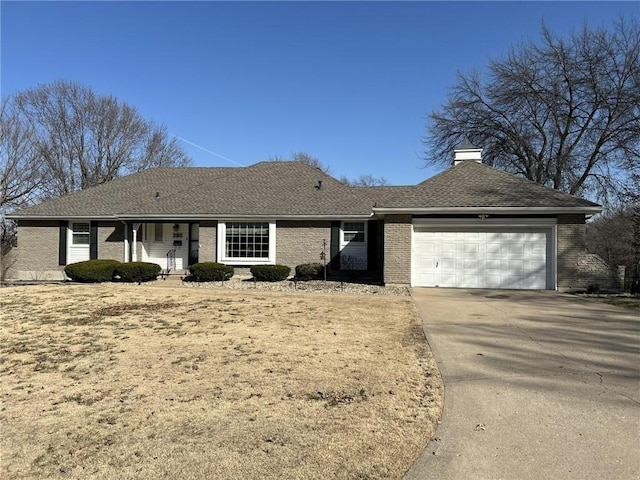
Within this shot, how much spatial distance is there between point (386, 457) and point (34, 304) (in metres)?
10.2

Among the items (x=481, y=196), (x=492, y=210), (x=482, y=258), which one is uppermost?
(x=481, y=196)

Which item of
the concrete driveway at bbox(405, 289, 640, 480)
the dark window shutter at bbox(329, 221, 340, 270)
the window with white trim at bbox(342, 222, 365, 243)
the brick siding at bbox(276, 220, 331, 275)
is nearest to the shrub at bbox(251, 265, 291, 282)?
the brick siding at bbox(276, 220, 331, 275)

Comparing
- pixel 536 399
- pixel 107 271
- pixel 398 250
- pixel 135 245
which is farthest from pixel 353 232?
pixel 536 399

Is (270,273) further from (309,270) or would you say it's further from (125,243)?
(125,243)

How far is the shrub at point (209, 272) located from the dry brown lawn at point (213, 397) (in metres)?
7.71

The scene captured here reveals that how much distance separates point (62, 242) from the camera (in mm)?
19828

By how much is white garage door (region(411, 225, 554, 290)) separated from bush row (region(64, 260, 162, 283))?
33.5 ft

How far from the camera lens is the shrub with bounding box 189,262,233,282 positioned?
16734mm

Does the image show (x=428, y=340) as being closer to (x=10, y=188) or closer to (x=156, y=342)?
(x=156, y=342)

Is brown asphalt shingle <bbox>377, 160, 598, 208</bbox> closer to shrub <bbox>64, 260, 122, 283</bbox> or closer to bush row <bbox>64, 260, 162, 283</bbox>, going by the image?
bush row <bbox>64, 260, 162, 283</bbox>

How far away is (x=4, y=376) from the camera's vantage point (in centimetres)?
517

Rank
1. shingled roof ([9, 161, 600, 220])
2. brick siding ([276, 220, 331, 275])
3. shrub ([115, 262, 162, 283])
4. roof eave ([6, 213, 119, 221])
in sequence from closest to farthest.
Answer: shingled roof ([9, 161, 600, 220])
shrub ([115, 262, 162, 283])
brick siding ([276, 220, 331, 275])
roof eave ([6, 213, 119, 221])

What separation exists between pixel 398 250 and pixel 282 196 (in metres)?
6.68

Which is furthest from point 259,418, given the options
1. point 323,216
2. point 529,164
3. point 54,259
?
point 529,164
